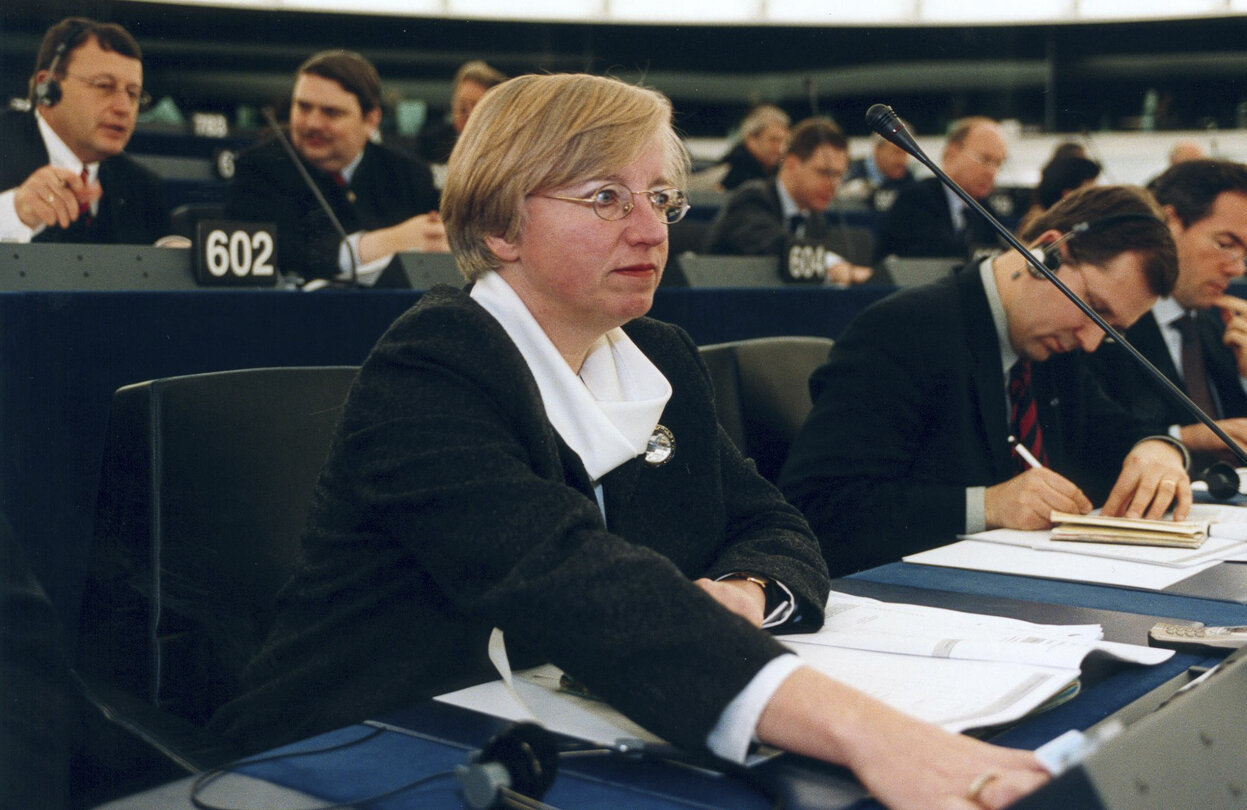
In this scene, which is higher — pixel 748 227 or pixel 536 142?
pixel 536 142

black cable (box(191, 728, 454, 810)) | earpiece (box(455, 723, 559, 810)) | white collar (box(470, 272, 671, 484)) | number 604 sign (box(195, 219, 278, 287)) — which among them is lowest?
black cable (box(191, 728, 454, 810))

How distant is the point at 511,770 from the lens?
56 cm

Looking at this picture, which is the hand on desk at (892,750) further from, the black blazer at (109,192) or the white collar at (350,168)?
the white collar at (350,168)

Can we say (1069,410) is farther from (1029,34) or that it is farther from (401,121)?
(1029,34)

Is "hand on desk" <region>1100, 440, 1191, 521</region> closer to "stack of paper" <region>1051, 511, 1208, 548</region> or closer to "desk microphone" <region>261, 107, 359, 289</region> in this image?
"stack of paper" <region>1051, 511, 1208, 548</region>

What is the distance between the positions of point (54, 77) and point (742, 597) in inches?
66.4

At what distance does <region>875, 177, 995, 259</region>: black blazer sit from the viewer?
473 centimetres

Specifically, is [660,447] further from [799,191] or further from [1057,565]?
[799,191]

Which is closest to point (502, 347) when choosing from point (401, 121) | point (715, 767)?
point (715, 767)

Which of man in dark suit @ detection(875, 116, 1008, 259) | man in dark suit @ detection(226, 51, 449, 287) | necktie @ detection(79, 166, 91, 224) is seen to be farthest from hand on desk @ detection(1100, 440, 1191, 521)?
man in dark suit @ detection(875, 116, 1008, 259)

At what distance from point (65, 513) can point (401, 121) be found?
6.25 m

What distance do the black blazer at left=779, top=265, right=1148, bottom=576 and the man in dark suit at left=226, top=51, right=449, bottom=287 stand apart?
1156mm

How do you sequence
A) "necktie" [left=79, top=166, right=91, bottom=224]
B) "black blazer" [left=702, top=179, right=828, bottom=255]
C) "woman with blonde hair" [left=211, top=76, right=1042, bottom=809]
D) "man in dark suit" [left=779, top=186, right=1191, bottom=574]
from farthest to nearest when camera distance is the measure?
"black blazer" [left=702, top=179, right=828, bottom=255] → "necktie" [left=79, top=166, right=91, bottom=224] → "man in dark suit" [left=779, top=186, right=1191, bottom=574] → "woman with blonde hair" [left=211, top=76, right=1042, bottom=809]

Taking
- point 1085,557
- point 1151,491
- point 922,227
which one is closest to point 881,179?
point 922,227
